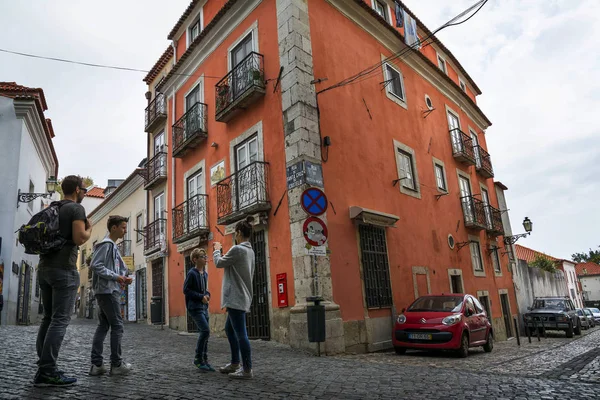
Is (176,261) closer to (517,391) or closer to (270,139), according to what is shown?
(270,139)

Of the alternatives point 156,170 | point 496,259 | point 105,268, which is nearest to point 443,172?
point 496,259

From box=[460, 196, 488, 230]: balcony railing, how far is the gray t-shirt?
15.8 m

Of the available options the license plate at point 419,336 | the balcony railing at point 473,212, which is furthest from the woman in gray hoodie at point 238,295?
the balcony railing at point 473,212

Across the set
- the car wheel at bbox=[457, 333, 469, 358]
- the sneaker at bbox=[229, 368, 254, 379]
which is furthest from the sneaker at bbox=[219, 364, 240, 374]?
the car wheel at bbox=[457, 333, 469, 358]

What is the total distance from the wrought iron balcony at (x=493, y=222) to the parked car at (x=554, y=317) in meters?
4.02

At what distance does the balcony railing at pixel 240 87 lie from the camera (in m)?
11.7

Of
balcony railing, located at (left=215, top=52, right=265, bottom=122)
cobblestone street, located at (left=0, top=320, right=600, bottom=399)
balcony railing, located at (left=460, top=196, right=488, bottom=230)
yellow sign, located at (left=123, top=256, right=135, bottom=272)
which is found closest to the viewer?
cobblestone street, located at (left=0, top=320, right=600, bottom=399)

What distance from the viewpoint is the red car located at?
31.8 ft

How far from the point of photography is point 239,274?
5.37 m

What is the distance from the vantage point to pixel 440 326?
9.74 metres

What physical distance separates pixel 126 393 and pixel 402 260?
993 centimetres

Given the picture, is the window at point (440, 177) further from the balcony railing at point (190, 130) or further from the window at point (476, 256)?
the balcony railing at point (190, 130)

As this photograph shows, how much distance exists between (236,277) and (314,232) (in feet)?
8.35

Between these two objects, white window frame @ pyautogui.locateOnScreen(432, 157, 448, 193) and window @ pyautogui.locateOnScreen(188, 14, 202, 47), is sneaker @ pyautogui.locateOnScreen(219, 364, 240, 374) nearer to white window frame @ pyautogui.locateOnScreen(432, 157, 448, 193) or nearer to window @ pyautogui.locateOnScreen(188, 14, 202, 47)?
white window frame @ pyautogui.locateOnScreen(432, 157, 448, 193)
